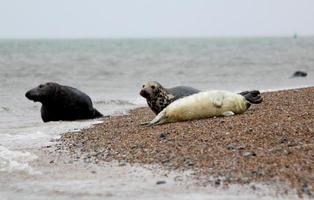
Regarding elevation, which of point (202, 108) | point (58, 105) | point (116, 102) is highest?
point (202, 108)

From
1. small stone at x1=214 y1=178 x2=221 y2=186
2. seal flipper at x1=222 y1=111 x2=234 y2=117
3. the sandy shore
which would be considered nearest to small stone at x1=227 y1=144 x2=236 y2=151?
the sandy shore

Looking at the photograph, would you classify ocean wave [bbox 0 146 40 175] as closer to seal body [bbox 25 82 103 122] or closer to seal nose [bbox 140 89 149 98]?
seal nose [bbox 140 89 149 98]

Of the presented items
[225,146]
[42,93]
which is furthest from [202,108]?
[42,93]

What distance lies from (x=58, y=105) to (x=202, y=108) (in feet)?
13.7

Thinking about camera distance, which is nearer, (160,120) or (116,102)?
(160,120)

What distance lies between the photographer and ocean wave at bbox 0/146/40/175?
6468 mm

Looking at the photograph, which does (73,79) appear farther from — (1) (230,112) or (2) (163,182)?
(2) (163,182)

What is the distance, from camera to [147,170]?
6.05 m

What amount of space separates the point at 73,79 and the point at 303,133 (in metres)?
23.3

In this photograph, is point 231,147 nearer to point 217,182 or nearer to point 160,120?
point 217,182

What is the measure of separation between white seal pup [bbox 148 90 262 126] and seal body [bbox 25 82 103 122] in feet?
11.3

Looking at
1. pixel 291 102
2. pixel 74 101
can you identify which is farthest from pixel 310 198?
pixel 74 101

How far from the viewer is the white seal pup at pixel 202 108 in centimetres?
911

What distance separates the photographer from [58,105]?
12.2 meters
